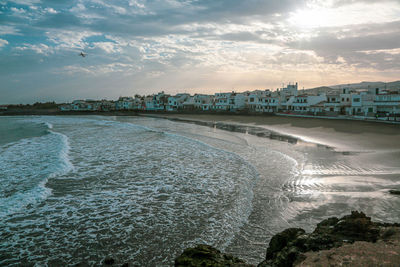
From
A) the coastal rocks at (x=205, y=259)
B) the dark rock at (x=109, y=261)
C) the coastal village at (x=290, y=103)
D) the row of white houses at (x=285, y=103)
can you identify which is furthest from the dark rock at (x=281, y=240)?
the row of white houses at (x=285, y=103)

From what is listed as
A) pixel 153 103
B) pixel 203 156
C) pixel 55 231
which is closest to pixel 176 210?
pixel 55 231

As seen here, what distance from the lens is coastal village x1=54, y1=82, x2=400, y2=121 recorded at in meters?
38.3

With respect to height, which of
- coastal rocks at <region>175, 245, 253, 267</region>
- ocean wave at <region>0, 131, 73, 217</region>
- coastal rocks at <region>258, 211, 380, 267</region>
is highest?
coastal rocks at <region>258, 211, 380, 267</region>

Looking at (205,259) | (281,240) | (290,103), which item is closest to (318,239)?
(281,240)

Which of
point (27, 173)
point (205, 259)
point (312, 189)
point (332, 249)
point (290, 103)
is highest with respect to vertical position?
point (290, 103)

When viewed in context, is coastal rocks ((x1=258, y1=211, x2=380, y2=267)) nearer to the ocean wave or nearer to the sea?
the sea

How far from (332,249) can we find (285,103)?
61.2m

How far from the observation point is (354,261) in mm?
3139

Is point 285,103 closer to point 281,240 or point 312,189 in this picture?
point 312,189

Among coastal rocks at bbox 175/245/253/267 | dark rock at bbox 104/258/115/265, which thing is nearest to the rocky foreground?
coastal rocks at bbox 175/245/253/267

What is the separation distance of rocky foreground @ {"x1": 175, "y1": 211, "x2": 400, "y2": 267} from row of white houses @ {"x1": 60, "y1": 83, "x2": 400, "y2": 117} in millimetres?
36363

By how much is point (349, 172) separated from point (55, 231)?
447 inches

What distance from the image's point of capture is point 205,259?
12.1 feet

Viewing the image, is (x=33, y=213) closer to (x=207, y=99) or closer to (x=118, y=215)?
(x=118, y=215)
